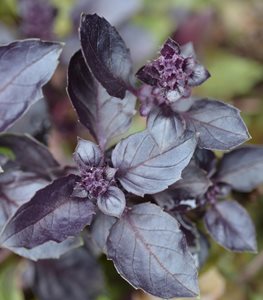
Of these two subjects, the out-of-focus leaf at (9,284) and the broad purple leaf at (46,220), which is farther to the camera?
the out-of-focus leaf at (9,284)

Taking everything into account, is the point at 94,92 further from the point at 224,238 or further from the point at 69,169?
the point at 224,238

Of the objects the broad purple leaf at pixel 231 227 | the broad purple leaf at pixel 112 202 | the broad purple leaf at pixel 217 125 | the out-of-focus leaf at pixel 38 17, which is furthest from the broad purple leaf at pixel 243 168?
the out-of-focus leaf at pixel 38 17

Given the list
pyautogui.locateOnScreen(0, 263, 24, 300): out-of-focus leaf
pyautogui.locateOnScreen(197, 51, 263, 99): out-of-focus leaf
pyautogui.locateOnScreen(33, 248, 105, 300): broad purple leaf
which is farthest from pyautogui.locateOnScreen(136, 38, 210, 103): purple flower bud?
pyautogui.locateOnScreen(197, 51, 263, 99): out-of-focus leaf

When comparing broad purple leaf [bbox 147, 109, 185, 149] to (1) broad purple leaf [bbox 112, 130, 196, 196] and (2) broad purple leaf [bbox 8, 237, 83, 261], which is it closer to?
(1) broad purple leaf [bbox 112, 130, 196, 196]

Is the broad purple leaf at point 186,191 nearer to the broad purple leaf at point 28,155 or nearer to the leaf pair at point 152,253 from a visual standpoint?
the leaf pair at point 152,253

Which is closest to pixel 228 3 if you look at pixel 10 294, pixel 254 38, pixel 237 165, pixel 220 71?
pixel 254 38

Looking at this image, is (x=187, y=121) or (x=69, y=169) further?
(x=69, y=169)

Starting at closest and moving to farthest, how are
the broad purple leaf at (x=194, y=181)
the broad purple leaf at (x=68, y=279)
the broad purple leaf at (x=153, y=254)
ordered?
the broad purple leaf at (x=153, y=254), the broad purple leaf at (x=194, y=181), the broad purple leaf at (x=68, y=279)

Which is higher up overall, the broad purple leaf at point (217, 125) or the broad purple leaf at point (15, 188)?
the broad purple leaf at point (217, 125)
